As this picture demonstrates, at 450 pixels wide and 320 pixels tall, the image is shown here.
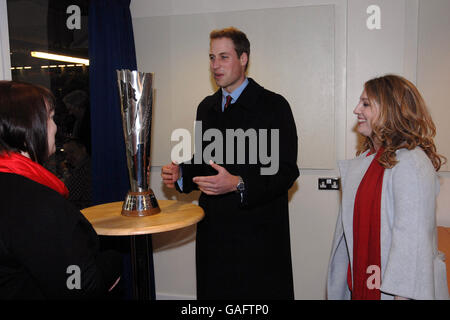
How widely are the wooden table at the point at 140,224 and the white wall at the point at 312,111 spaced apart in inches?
41.2

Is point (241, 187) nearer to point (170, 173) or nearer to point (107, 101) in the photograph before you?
point (170, 173)

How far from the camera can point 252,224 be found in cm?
196

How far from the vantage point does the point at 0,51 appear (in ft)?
6.16

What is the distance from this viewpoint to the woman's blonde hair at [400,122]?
4.56 feet

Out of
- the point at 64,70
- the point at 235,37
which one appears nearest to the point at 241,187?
the point at 235,37

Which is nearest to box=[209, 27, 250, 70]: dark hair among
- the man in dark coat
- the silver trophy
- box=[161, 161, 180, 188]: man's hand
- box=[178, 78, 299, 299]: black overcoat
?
the man in dark coat

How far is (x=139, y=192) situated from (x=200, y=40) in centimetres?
148

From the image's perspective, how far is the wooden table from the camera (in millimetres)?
1546

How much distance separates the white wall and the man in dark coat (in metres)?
0.77

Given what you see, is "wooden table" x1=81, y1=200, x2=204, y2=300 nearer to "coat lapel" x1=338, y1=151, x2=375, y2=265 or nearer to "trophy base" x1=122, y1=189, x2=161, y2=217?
"trophy base" x1=122, y1=189, x2=161, y2=217

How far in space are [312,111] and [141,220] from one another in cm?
157

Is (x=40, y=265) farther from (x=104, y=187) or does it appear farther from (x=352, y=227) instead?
(x=104, y=187)

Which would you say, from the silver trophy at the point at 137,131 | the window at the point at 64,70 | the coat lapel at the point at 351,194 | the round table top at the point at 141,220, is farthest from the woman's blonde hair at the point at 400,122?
the window at the point at 64,70

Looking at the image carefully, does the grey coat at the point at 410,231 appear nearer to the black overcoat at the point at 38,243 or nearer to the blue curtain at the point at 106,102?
the black overcoat at the point at 38,243
